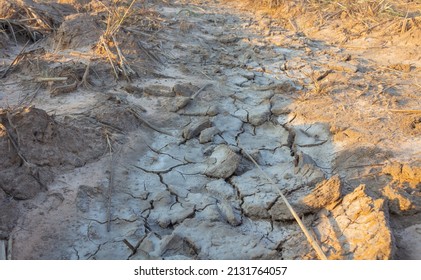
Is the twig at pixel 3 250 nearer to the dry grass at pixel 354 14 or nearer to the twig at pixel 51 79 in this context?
the twig at pixel 51 79

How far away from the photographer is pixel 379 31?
214 inches

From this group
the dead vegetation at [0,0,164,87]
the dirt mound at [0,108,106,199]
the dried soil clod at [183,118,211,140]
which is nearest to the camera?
the dirt mound at [0,108,106,199]

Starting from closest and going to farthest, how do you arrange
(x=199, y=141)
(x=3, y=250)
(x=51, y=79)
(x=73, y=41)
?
(x=3, y=250) → (x=199, y=141) → (x=51, y=79) → (x=73, y=41)

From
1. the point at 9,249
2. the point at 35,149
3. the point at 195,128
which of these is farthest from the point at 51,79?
the point at 9,249

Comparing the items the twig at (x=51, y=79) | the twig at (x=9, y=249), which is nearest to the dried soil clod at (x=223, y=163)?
the twig at (x=9, y=249)

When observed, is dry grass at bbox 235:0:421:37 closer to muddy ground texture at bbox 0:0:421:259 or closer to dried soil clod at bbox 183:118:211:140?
muddy ground texture at bbox 0:0:421:259

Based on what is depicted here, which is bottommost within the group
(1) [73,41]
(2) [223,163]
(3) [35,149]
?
(1) [73,41]

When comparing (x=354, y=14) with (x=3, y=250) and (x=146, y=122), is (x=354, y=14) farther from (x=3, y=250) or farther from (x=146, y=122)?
(x=3, y=250)

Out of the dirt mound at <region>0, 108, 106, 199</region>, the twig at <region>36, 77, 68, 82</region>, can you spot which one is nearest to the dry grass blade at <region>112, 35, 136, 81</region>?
the twig at <region>36, 77, 68, 82</region>

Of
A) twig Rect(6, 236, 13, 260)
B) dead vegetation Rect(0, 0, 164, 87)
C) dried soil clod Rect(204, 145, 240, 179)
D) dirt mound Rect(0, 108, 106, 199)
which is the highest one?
dirt mound Rect(0, 108, 106, 199)

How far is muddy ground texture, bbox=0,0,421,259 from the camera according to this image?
2.33 metres

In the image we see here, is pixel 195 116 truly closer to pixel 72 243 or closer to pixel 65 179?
pixel 65 179

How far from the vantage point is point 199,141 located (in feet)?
11.1

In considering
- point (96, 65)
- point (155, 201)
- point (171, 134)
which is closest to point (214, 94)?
point (171, 134)
